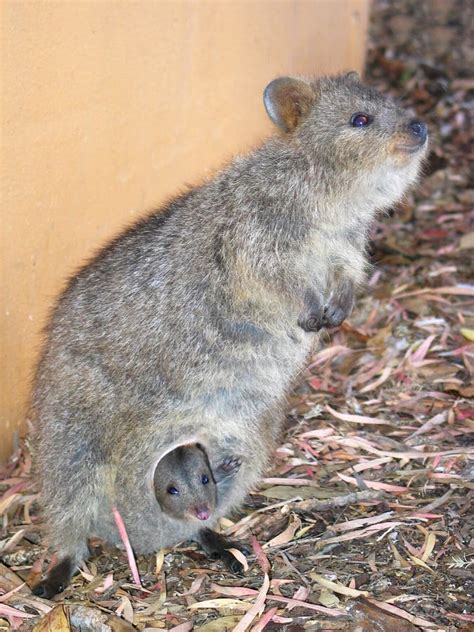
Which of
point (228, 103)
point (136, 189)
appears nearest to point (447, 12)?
point (228, 103)

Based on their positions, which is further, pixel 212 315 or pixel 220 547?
pixel 220 547

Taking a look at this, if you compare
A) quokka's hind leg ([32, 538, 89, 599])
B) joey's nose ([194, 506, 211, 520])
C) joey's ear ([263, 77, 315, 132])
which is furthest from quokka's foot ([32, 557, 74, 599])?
joey's ear ([263, 77, 315, 132])

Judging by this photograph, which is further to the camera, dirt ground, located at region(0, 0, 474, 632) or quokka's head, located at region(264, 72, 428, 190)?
quokka's head, located at region(264, 72, 428, 190)

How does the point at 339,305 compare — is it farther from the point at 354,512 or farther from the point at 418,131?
the point at 354,512

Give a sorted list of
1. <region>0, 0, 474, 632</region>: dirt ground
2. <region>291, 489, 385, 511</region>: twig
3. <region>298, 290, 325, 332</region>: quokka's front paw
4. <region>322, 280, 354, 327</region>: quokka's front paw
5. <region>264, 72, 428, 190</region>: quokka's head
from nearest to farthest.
A: <region>0, 0, 474, 632</region>: dirt ground → <region>264, 72, 428, 190</region>: quokka's head → <region>298, 290, 325, 332</region>: quokka's front paw → <region>322, 280, 354, 327</region>: quokka's front paw → <region>291, 489, 385, 511</region>: twig

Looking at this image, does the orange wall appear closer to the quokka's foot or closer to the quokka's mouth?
the quokka's foot

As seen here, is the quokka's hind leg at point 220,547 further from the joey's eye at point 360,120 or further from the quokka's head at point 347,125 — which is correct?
the joey's eye at point 360,120

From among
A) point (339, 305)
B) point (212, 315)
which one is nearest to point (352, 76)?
point (339, 305)

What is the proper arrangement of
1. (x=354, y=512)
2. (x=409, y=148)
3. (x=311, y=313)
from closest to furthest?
1. (x=409, y=148)
2. (x=311, y=313)
3. (x=354, y=512)
